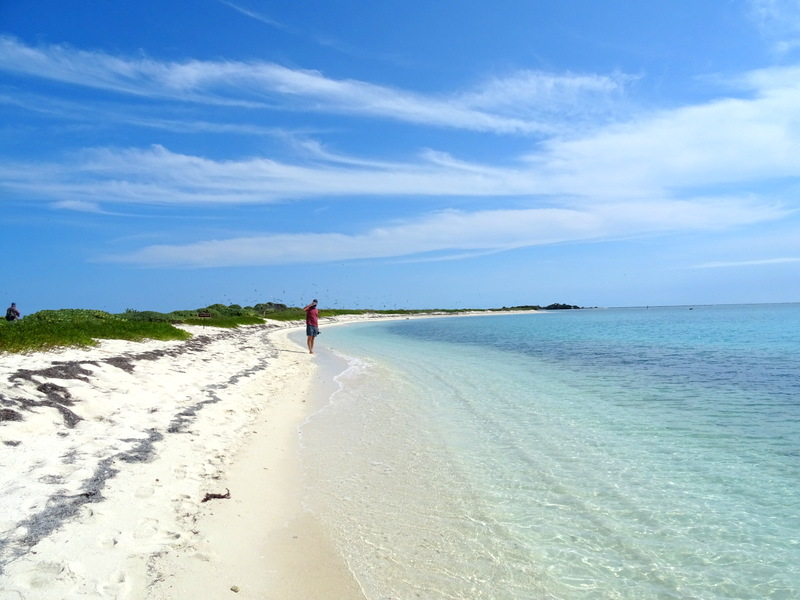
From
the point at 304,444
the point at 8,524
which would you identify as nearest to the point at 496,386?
the point at 304,444

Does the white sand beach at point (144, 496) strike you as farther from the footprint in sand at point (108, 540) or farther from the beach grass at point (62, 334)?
the beach grass at point (62, 334)

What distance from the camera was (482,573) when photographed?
4477 mm

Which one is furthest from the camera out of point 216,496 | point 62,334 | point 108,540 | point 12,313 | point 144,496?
point 12,313

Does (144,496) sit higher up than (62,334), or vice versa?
(62,334)

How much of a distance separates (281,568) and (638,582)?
3.07 meters

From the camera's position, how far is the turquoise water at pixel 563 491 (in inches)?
177

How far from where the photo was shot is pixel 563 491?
6453 millimetres

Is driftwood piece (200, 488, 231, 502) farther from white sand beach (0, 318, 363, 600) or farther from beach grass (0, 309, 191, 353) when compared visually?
beach grass (0, 309, 191, 353)

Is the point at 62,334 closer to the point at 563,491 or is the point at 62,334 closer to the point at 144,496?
the point at 144,496

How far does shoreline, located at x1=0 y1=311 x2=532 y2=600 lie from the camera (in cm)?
408

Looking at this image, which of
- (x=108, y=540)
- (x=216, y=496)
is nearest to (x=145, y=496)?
(x=216, y=496)

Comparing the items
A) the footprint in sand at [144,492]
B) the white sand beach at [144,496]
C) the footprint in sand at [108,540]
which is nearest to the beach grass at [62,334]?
the white sand beach at [144,496]

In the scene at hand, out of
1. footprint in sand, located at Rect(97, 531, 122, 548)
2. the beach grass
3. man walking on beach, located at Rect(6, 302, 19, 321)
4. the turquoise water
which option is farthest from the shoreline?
man walking on beach, located at Rect(6, 302, 19, 321)

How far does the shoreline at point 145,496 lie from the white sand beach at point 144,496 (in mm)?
16
